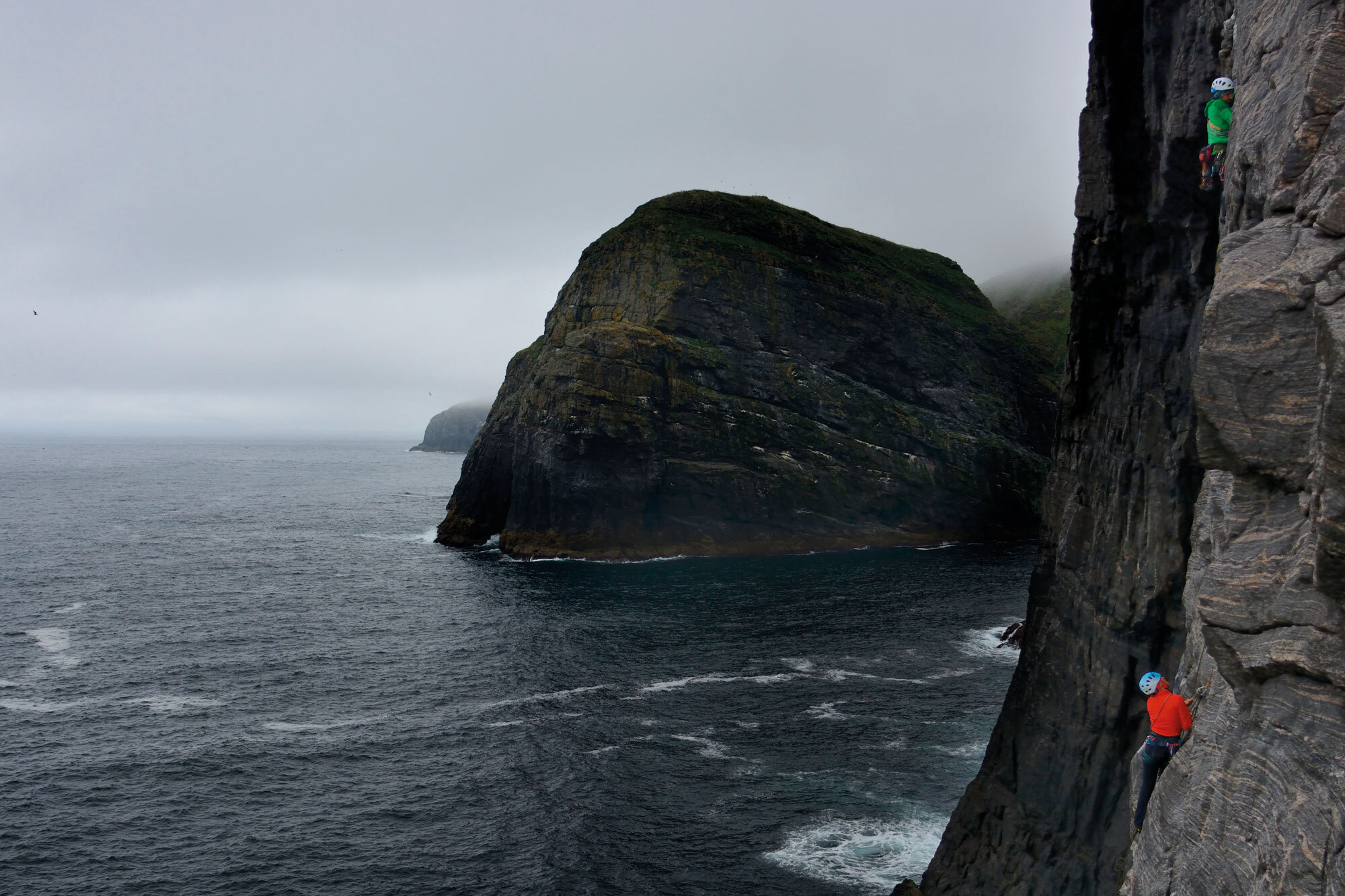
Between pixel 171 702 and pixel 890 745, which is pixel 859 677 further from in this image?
pixel 171 702

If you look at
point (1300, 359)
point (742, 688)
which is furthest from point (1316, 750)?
point (742, 688)

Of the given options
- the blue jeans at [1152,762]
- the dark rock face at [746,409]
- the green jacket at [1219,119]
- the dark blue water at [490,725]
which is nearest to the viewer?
the blue jeans at [1152,762]

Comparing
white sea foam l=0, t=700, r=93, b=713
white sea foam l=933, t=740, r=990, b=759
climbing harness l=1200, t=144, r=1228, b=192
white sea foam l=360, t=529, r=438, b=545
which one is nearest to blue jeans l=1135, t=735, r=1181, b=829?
climbing harness l=1200, t=144, r=1228, b=192

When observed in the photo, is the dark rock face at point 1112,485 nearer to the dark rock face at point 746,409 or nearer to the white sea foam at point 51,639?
the white sea foam at point 51,639

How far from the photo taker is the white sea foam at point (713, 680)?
56250 mm

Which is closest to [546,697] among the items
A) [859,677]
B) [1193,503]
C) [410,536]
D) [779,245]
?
[859,677]

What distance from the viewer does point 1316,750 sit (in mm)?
Answer: 11352

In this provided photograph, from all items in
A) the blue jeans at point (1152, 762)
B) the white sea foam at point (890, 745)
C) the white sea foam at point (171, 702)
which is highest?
the blue jeans at point (1152, 762)

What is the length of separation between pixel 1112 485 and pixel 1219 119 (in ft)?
43.4

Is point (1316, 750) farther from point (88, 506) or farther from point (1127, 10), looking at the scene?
point (88, 506)

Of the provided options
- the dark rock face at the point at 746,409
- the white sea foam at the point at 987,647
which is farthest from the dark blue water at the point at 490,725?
the dark rock face at the point at 746,409

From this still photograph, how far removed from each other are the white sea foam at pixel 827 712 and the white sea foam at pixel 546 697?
42.9ft

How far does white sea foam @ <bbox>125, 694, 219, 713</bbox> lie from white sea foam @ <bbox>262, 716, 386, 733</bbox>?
5869 mm

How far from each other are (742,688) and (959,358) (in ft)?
291
